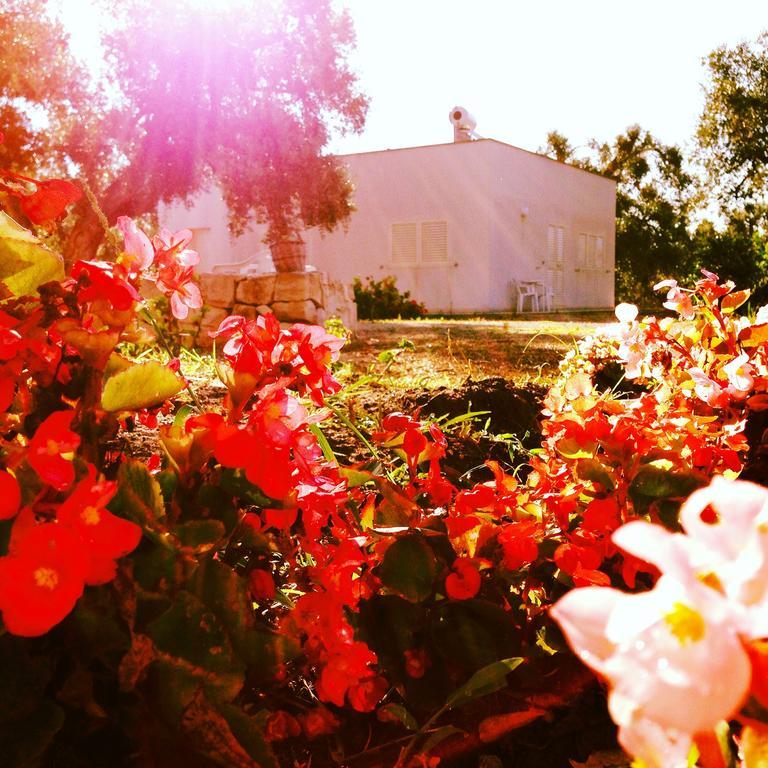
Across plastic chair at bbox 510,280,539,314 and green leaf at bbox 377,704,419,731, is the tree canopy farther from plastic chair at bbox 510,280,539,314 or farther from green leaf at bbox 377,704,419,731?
green leaf at bbox 377,704,419,731

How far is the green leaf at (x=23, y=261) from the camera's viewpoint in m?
0.87

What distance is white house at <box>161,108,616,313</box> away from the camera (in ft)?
57.0

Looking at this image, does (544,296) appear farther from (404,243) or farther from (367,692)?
(367,692)

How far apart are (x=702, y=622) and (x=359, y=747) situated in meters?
0.87

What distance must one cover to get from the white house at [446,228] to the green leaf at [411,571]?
16.0m

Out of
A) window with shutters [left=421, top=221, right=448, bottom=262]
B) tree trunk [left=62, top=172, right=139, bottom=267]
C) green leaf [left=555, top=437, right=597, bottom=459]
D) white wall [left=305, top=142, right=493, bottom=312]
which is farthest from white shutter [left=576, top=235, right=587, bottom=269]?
green leaf [left=555, top=437, right=597, bottom=459]

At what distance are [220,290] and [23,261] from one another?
8336mm

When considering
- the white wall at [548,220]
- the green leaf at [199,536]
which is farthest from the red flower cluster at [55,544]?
the white wall at [548,220]

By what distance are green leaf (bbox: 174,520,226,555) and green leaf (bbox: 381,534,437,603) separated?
25 cm

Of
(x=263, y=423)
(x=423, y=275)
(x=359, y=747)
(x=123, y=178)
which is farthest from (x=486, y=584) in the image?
(x=423, y=275)

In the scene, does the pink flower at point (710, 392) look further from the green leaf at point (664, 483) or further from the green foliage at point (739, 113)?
the green foliage at point (739, 113)

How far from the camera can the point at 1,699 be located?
72 centimetres

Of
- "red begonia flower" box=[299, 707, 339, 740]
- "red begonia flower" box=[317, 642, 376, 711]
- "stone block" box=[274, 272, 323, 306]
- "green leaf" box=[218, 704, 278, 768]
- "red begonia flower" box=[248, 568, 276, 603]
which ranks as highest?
"stone block" box=[274, 272, 323, 306]

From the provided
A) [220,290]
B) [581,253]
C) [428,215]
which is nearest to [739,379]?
[220,290]
